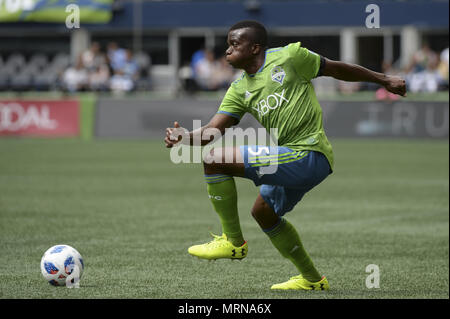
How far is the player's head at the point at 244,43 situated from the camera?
661 cm

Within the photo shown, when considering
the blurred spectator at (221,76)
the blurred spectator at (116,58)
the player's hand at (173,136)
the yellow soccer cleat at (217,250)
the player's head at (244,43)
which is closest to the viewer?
the player's hand at (173,136)

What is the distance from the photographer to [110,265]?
27.3 ft

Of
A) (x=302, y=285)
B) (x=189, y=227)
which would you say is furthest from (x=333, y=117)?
(x=302, y=285)

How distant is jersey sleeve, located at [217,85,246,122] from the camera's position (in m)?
6.82

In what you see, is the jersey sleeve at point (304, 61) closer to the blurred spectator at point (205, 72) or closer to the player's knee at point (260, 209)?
the player's knee at point (260, 209)

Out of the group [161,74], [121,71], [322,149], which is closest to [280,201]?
[322,149]

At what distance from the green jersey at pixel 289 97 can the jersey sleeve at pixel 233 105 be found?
5cm

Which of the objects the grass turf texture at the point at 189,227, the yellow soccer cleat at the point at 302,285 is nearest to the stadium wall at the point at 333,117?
the grass turf texture at the point at 189,227

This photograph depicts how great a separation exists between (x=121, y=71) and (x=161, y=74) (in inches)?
207

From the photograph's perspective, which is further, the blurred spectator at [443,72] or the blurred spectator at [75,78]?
the blurred spectator at [75,78]

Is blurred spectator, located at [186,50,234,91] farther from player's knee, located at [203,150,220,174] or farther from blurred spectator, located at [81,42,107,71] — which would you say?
player's knee, located at [203,150,220,174]

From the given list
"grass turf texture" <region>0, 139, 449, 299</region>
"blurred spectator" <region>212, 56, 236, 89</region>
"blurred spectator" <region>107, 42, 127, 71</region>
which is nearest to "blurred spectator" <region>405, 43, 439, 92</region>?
"grass turf texture" <region>0, 139, 449, 299</region>

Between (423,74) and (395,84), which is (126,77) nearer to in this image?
(423,74)

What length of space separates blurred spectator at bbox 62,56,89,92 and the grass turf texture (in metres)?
6.58
